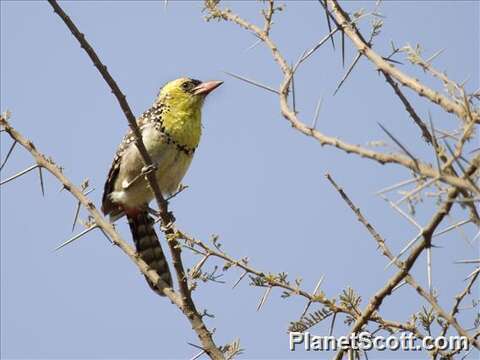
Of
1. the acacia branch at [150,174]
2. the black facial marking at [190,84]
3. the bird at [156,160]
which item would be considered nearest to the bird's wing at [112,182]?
the bird at [156,160]

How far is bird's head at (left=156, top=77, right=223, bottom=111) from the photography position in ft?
22.7

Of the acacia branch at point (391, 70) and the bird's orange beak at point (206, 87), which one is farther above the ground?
the bird's orange beak at point (206, 87)

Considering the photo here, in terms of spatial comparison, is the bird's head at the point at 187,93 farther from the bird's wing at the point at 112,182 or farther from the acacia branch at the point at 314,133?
the acacia branch at the point at 314,133

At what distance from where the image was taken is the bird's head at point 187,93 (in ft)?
22.7

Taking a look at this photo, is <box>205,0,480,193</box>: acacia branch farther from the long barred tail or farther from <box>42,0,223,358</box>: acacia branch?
the long barred tail

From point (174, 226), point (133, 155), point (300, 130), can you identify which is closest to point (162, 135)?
point (133, 155)

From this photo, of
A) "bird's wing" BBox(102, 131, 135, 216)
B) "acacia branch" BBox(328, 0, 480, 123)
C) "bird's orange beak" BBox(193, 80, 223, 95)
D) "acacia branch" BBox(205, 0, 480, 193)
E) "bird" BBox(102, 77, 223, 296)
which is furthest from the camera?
"bird's orange beak" BBox(193, 80, 223, 95)

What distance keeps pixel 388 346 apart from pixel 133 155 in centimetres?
396

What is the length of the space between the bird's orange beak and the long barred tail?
4.21ft

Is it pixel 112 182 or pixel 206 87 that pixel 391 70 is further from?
pixel 112 182

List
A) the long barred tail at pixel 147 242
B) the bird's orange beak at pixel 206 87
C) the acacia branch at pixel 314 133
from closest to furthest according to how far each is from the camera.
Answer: the acacia branch at pixel 314 133, the long barred tail at pixel 147 242, the bird's orange beak at pixel 206 87

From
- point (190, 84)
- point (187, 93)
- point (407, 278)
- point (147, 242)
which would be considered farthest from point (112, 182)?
point (407, 278)

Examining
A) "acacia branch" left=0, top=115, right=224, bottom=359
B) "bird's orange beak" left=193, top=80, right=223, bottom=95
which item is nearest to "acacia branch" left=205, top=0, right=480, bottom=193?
"acacia branch" left=0, top=115, right=224, bottom=359

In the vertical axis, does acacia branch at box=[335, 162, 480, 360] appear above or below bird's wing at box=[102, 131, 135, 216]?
below
